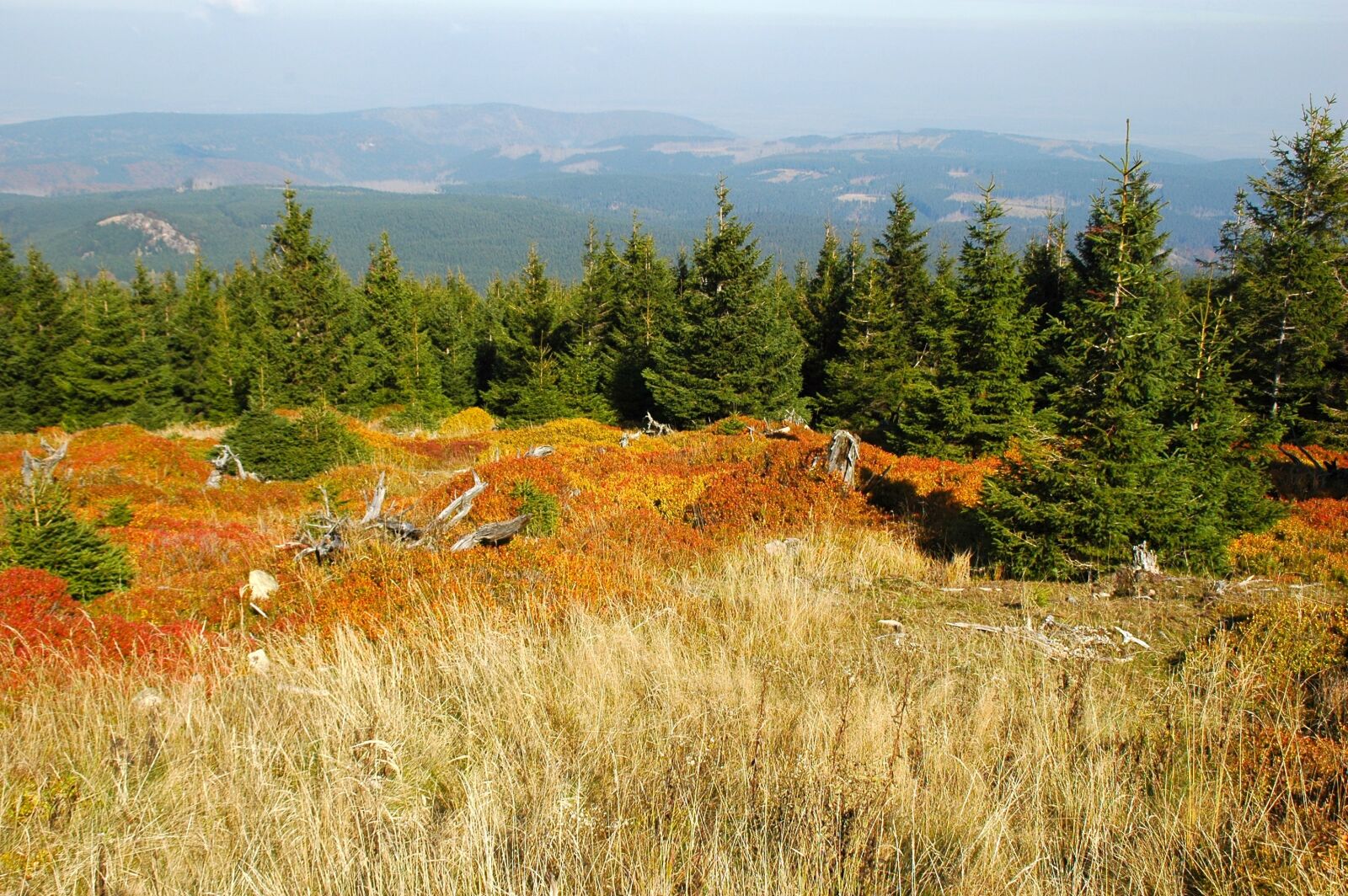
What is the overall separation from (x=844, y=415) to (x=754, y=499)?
19.1 metres

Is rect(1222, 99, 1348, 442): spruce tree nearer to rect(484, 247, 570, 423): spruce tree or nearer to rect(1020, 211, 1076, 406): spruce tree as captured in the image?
rect(1020, 211, 1076, 406): spruce tree

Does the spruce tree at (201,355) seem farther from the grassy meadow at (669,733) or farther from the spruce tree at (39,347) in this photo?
the grassy meadow at (669,733)

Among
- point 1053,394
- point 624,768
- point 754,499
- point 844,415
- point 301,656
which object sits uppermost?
point 1053,394

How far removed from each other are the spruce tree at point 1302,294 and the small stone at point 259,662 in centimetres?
1767

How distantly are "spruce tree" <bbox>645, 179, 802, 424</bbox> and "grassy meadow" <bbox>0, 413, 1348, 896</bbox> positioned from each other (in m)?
18.5

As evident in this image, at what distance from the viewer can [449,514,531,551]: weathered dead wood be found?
7172 millimetres

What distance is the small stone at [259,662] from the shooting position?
4344 millimetres

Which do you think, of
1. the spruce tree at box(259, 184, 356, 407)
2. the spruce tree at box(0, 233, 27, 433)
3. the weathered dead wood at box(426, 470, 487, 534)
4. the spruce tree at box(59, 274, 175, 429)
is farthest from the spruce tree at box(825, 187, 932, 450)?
the spruce tree at box(0, 233, 27, 433)

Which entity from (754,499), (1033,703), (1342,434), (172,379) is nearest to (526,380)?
(172,379)

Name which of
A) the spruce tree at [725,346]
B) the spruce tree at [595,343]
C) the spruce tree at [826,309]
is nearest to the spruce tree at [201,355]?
the spruce tree at [595,343]

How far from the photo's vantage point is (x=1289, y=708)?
11.5 feet

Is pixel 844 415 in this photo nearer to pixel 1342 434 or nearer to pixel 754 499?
pixel 1342 434

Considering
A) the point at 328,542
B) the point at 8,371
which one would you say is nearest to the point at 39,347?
the point at 8,371

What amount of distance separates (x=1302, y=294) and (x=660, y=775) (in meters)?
23.2
